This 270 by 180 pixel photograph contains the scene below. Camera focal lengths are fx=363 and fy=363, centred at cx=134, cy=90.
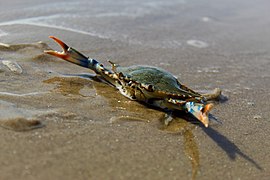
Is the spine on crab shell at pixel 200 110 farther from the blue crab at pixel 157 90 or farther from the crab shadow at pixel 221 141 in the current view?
the crab shadow at pixel 221 141

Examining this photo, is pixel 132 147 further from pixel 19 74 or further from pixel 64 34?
pixel 64 34

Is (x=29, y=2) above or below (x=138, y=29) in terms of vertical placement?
above

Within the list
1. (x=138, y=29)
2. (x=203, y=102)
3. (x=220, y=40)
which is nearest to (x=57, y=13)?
(x=138, y=29)

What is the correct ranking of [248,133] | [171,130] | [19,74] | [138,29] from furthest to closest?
[138,29] → [19,74] → [248,133] → [171,130]

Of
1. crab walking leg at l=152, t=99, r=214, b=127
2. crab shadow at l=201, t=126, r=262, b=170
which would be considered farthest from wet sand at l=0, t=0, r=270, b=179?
crab walking leg at l=152, t=99, r=214, b=127

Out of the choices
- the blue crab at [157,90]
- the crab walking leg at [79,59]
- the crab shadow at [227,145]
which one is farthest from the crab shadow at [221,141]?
the crab walking leg at [79,59]

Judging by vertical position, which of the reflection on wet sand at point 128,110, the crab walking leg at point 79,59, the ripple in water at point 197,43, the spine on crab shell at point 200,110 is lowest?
the ripple in water at point 197,43

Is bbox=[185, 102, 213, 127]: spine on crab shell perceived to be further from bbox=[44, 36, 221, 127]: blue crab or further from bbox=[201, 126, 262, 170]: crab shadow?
bbox=[201, 126, 262, 170]: crab shadow
